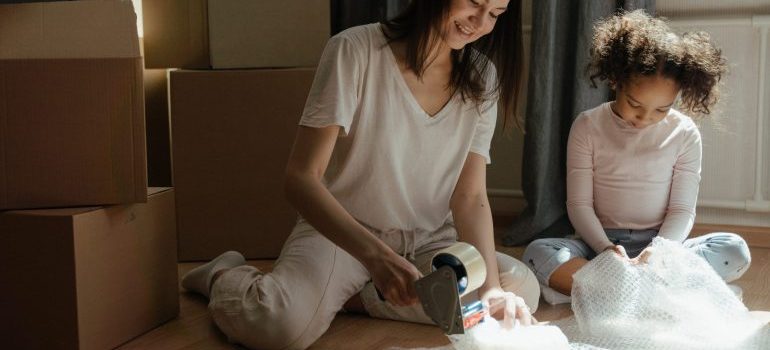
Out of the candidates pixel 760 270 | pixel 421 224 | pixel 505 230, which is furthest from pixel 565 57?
pixel 421 224

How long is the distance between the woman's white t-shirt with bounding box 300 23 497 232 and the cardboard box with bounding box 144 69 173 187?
0.92 metres

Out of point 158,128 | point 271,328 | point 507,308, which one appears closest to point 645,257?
point 507,308

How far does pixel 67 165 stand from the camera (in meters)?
1.44

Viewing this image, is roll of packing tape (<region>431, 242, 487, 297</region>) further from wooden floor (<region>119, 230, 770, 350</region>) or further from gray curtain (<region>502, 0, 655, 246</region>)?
gray curtain (<region>502, 0, 655, 246</region>)

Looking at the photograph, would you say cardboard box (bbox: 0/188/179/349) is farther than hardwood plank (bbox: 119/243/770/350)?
No

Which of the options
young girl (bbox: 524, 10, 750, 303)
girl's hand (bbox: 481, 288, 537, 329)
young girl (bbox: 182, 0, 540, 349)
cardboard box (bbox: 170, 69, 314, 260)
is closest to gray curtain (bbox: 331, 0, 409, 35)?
cardboard box (bbox: 170, 69, 314, 260)

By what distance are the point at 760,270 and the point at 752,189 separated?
0.96 ft

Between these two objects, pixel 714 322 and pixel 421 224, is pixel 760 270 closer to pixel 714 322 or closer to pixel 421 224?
pixel 714 322

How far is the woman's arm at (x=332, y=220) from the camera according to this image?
118 centimetres

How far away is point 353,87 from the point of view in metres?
1.46

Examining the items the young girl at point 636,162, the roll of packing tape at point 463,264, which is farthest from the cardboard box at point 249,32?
the roll of packing tape at point 463,264

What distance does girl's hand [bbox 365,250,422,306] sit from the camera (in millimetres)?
1164

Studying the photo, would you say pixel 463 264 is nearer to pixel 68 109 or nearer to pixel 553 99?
pixel 68 109

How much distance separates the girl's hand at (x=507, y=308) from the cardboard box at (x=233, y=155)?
34.9 inches
